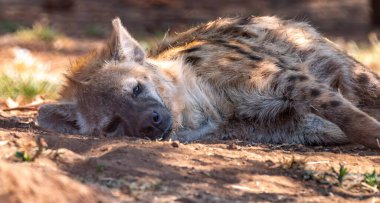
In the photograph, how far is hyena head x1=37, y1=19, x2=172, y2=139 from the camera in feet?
13.0

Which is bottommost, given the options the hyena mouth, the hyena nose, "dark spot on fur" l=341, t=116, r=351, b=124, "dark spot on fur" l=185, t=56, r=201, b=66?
the hyena mouth

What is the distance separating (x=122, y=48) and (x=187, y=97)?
18.5 inches

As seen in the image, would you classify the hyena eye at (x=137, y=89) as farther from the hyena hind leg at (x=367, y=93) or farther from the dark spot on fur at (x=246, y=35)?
the hyena hind leg at (x=367, y=93)

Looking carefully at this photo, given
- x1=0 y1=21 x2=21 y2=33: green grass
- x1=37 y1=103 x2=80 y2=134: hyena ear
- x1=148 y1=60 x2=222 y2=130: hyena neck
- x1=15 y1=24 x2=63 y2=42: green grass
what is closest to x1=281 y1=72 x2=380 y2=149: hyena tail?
x1=148 y1=60 x2=222 y2=130: hyena neck

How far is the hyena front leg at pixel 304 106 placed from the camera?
3.88 metres

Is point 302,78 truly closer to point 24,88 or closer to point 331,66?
point 331,66

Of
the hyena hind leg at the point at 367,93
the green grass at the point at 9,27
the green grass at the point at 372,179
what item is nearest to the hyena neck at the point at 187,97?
the hyena hind leg at the point at 367,93

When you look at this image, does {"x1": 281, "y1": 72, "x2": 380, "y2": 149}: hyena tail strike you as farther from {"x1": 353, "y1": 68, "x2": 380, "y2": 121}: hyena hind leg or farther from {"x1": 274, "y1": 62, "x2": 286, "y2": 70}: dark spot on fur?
{"x1": 353, "y1": 68, "x2": 380, "y2": 121}: hyena hind leg

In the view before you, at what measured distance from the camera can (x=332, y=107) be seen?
4016 mm

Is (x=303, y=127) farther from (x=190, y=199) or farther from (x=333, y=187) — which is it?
(x=190, y=199)

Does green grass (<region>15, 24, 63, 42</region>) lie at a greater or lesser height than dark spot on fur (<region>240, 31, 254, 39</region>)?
greater

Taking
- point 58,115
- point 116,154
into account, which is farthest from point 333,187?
point 58,115

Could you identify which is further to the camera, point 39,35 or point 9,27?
point 9,27

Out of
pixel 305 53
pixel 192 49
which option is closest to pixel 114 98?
pixel 192 49
